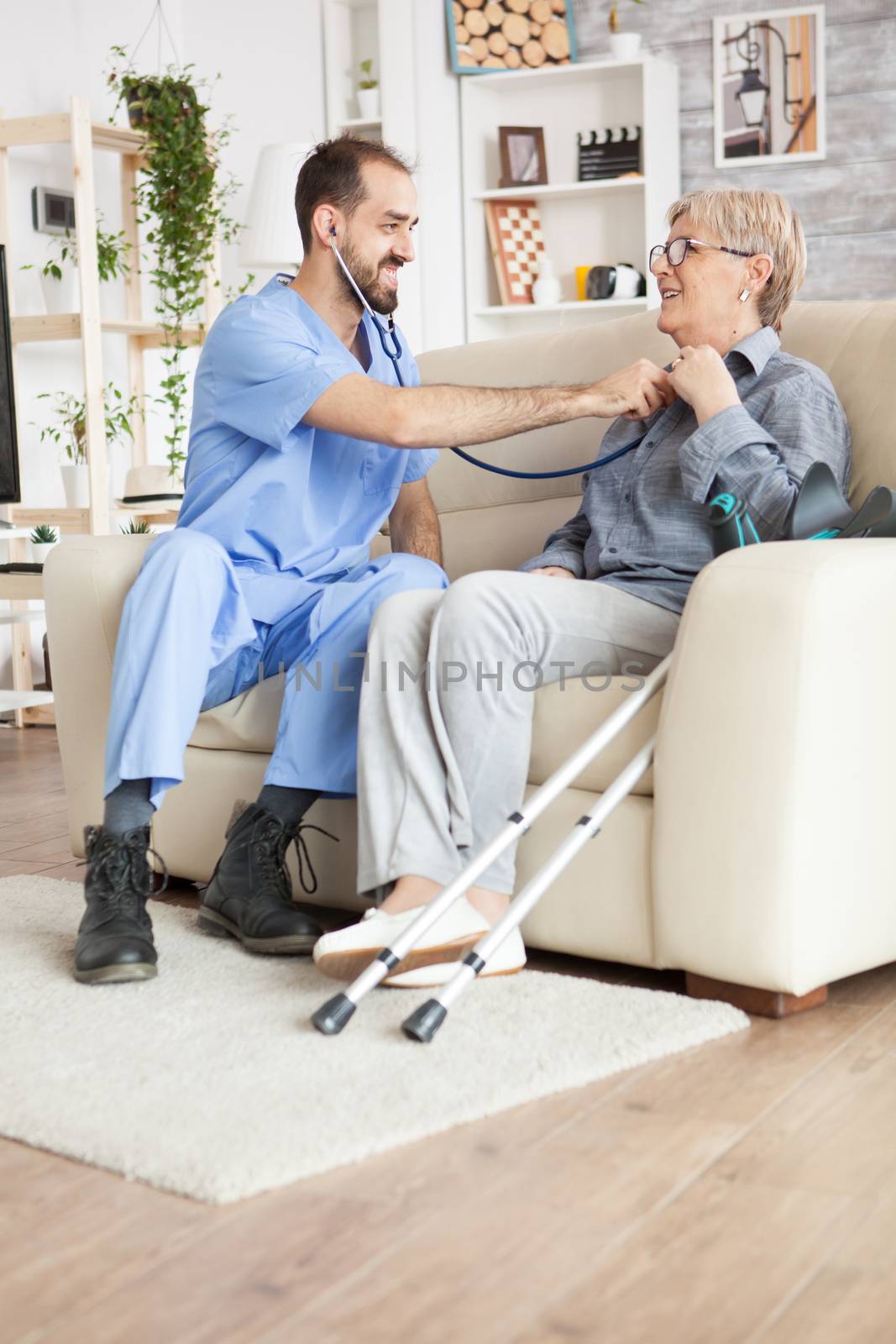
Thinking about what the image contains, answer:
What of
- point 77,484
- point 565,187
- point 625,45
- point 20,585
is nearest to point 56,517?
point 77,484

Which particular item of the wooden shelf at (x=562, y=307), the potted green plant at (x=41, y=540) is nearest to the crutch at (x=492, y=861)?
the potted green plant at (x=41, y=540)

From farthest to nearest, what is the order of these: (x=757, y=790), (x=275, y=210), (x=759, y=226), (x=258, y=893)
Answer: (x=275, y=210), (x=759, y=226), (x=258, y=893), (x=757, y=790)

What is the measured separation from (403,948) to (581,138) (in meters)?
3.92

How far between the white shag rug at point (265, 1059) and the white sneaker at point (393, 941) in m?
0.04

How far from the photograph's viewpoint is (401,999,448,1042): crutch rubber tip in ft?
5.02

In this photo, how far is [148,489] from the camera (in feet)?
14.2

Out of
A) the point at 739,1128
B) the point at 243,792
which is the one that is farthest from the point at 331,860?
the point at 739,1128

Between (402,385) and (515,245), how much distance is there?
2.80 meters

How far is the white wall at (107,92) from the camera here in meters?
4.34

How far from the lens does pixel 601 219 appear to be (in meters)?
4.95

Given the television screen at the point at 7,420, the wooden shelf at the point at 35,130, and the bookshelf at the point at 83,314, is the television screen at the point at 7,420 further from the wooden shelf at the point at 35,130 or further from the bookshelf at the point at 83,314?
the wooden shelf at the point at 35,130

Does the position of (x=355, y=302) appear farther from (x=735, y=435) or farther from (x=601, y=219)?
(x=601, y=219)

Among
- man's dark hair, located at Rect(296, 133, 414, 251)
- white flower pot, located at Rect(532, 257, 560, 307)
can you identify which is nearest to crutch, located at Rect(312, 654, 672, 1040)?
man's dark hair, located at Rect(296, 133, 414, 251)

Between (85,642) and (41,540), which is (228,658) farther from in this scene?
(41,540)
